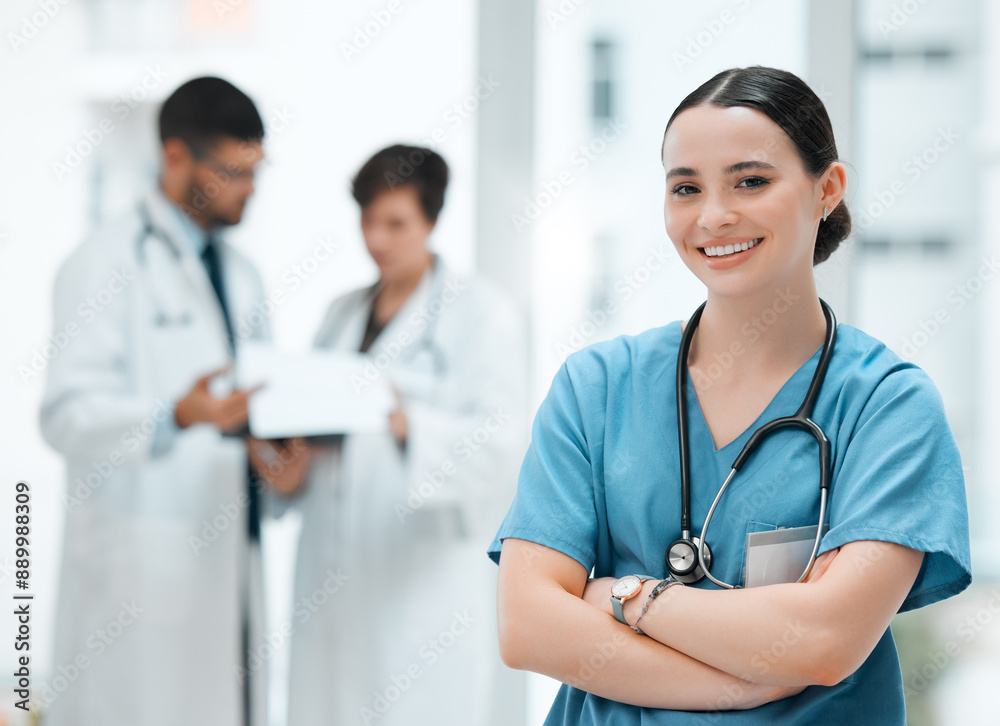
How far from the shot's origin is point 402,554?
78.9 inches

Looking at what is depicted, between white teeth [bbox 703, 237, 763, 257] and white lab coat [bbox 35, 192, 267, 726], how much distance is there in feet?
4.63

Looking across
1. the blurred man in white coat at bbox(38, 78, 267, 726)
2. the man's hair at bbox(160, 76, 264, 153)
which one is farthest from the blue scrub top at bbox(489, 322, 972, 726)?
→ the man's hair at bbox(160, 76, 264, 153)

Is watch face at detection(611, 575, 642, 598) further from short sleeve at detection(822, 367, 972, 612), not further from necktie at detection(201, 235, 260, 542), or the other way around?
necktie at detection(201, 235, 260, 542)

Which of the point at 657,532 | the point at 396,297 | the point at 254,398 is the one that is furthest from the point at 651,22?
the point at 657,532

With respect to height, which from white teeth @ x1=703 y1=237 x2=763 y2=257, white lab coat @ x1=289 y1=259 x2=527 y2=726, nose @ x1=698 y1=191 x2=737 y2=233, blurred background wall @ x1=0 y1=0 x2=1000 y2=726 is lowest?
white lab coat @ x1=289 y1=259 x2=527 y2=726

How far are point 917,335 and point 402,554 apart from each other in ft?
4.58

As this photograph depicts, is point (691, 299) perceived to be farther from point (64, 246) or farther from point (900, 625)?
point (64, 246)

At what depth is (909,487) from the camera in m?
0.85

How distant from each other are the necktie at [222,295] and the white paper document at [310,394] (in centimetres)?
8

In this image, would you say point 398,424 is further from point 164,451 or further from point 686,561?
point 686,561

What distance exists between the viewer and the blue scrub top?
2.81 ft

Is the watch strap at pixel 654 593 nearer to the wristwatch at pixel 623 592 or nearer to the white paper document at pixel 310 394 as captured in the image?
the wristwatch at pixel 623 592

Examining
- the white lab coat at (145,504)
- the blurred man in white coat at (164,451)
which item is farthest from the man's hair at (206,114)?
the white lab coat at (145,504)

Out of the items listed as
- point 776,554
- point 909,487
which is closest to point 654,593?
point 776,554
